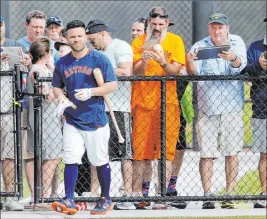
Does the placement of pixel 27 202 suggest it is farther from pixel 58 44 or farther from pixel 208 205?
pixel 208 205

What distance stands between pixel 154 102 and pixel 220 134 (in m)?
0.75

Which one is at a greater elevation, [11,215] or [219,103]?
[219,103]

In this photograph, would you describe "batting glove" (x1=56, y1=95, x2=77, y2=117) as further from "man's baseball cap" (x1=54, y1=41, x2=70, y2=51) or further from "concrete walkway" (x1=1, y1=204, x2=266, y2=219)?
"man's baseball cap" (x1=54, y1=41, x2=70, y2=51)

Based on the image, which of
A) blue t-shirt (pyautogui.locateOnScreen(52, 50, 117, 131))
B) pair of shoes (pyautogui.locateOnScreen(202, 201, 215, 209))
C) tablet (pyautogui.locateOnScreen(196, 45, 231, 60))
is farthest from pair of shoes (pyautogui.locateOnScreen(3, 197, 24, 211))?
tablet (pyautogui.locateOnScreen(196, 45, 231, 60))

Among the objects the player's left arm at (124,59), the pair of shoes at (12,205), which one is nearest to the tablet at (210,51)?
the player's left arm at (124,59)

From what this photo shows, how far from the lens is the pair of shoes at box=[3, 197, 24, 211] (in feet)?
36.1

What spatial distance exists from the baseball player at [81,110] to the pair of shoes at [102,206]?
0.21 meters

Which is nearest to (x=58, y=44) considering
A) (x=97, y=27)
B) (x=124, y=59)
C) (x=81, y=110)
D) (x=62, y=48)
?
(x=62, y=48)

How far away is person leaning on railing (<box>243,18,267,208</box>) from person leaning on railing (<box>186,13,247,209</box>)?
125 mm

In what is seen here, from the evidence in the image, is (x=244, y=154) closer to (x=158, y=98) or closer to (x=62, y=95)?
(x=158, y=98)

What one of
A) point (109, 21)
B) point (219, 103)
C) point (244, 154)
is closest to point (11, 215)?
point (219, 103)

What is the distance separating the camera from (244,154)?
588 inches

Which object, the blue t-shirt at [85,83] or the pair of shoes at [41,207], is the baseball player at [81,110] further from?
the pair of shoes at [41,207]

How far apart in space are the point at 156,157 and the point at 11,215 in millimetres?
1645
